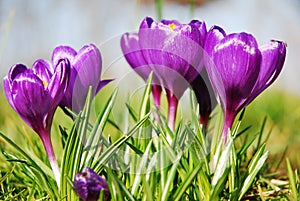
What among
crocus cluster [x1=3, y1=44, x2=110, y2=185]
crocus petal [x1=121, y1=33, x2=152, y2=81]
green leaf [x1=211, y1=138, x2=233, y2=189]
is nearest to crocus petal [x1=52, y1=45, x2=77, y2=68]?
crocus cluster [x1=3, y1=44, x2=110, y2=185]

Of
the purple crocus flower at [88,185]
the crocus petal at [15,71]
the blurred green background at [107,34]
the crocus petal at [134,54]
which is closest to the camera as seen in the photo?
the purple crocus flower at [88,185]

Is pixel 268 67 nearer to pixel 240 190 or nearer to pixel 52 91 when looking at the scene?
pixel 240 190

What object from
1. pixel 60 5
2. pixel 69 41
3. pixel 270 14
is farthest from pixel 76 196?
pixel 270 14

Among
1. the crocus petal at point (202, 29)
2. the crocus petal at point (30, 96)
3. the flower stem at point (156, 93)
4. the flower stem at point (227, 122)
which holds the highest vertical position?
the crocus petal at point (202, 29)

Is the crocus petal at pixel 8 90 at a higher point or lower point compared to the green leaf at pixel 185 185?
higher

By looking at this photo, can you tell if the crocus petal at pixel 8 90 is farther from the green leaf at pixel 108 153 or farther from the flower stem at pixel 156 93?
the flower stem at pixel 156 93

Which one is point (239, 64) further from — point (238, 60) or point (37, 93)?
point (37, 93)

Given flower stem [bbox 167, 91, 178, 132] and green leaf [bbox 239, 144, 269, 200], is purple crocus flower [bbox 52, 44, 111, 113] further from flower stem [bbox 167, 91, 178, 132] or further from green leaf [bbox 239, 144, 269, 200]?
green leaf [bbox 239, 144, 269, 200]

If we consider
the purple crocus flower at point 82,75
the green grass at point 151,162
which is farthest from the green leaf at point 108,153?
the purple crocus flower at point 82,75
